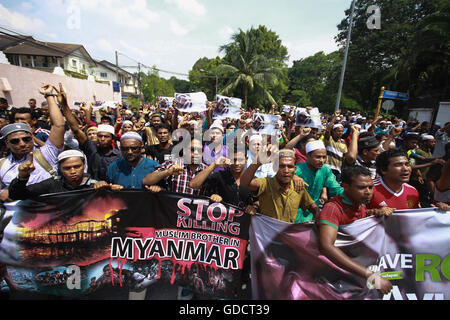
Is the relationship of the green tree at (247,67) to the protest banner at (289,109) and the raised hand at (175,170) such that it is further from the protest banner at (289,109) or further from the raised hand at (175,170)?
the raised hand at (175,170)

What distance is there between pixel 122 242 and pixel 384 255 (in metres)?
2.74

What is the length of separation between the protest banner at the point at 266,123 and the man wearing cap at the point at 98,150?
9.51 feet

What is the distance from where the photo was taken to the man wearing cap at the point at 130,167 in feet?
9.09

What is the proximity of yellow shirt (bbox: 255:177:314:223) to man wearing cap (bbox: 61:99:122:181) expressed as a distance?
7.68 ft

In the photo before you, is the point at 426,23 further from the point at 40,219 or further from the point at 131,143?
the point at 40,219

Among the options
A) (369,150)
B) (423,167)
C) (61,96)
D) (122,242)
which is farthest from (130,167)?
(423,167)

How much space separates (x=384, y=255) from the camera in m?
2.32

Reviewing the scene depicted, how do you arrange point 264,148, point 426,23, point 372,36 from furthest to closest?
point 372,36 < point 426,23 < point 264,148

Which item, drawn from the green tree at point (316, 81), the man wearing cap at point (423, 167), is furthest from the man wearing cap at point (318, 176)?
the green tree at point (316, 81)

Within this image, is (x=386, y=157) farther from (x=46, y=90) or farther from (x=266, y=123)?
(x=46, y=90)

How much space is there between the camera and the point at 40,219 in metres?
2.45

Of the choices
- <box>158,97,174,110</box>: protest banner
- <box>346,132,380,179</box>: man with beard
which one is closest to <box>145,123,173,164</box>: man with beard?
<box>346,132,380,179</box>: man with beard

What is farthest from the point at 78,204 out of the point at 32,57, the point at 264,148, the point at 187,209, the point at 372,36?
the point at 32,57
